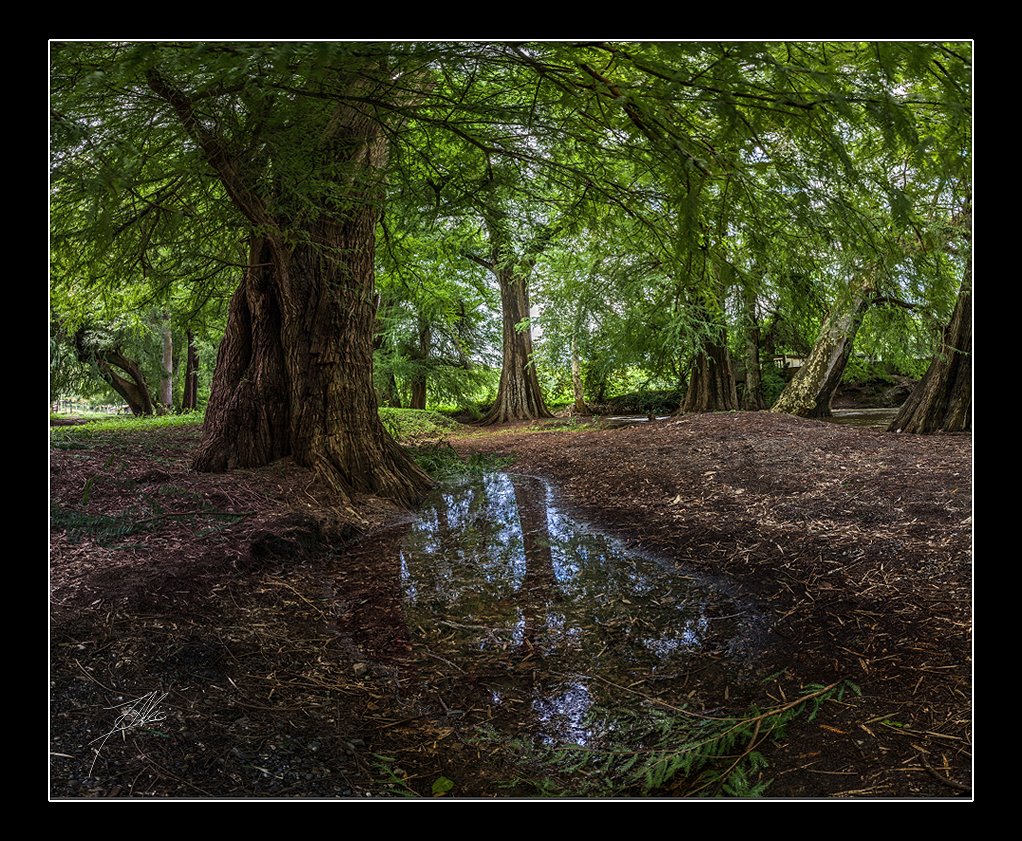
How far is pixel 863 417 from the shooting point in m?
11.6

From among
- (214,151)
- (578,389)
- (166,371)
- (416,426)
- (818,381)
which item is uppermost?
(214,151)

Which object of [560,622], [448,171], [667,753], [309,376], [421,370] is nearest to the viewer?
[667,753]

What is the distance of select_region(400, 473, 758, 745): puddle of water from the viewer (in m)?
2.36

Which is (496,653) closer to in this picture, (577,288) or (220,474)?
(220,474)

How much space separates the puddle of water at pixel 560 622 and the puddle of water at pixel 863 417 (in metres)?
7.47

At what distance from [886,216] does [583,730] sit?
2743 mm

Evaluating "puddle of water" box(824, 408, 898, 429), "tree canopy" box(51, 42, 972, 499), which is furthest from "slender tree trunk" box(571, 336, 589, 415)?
"tree canopy" box(51, 42, 972, 499)

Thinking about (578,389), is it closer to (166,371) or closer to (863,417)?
(863,417)

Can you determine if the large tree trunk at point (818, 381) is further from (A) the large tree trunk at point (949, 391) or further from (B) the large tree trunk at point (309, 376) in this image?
(B) the large tree trunk at point (309, 376)

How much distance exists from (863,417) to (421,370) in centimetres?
1013

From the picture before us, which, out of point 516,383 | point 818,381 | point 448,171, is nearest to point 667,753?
point 448,171

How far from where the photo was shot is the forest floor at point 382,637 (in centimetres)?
181

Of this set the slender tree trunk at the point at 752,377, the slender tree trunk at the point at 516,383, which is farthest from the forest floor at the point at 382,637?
the slender tree trunk at the point at 516,383

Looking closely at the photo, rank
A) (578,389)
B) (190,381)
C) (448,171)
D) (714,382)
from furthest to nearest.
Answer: (190,381) < (578,389) < (714,382) < (448,171)
